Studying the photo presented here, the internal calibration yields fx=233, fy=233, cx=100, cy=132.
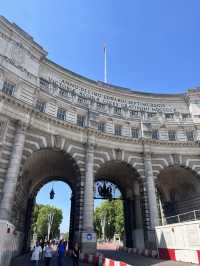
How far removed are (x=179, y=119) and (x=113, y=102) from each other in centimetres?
1027

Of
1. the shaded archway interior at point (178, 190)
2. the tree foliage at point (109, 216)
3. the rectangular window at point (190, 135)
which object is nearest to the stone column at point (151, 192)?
the shaded archway interior at point (178, 190)

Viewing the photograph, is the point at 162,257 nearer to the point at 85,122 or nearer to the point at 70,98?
the point at 85,122

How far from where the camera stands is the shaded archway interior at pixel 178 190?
31.6 m

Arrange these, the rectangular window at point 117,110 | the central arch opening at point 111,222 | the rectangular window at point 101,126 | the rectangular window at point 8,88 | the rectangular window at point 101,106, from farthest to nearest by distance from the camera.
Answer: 1. the central arch opening at point 111,222
2. the rectangular window at point 117,110
3. the rectangular window at point 101,106
4. the rectangular window at point 101,126
5. the rectangular window at point 8,88

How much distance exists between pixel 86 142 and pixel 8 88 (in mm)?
10506

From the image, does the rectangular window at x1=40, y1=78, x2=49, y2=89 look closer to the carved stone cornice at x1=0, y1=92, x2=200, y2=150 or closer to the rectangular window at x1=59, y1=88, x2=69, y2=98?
the rectangular window at x1=59, y1=88, x2=69, y2=98

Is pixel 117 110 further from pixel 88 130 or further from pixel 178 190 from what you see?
pixel 178 190

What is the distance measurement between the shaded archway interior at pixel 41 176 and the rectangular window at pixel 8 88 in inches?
276

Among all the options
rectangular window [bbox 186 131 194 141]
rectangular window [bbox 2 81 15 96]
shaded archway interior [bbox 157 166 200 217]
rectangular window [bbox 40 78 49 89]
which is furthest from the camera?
rectangular window [bbox 186 131 194 141]

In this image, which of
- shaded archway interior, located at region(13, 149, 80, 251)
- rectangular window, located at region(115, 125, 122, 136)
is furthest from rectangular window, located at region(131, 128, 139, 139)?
shaded archway interior, located at region(13, 149, 80, 251)

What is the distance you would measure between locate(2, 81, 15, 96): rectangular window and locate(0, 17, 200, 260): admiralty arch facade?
113mm

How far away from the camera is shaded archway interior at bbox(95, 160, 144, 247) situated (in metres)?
30.0

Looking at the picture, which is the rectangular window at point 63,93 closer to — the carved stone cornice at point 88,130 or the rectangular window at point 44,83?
the rectangular window at point 44,83

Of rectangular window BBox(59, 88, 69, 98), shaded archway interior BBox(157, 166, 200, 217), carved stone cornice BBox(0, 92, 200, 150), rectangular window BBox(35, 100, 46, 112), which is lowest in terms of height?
shaded archway interior BBox(157, 166, 200, 217)
